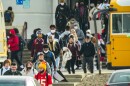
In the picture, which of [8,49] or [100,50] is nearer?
[8,49]

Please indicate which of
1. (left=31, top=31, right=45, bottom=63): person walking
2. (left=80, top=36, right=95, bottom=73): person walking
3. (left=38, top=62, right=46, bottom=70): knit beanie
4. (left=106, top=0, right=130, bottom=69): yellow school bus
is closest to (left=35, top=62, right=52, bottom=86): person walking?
(left=38, top=62, right=46, bottom=70): knit beanie

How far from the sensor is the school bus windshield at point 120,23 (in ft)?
120

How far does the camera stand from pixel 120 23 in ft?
120

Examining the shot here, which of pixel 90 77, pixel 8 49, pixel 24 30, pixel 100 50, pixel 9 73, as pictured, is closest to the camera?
pixel 9 73

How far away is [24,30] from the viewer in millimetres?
40938

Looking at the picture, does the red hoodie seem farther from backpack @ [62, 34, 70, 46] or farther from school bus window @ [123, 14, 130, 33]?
Result: school bus window @ [123, 14, 130, 33]

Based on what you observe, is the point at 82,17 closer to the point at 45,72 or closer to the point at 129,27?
the point at 129,27

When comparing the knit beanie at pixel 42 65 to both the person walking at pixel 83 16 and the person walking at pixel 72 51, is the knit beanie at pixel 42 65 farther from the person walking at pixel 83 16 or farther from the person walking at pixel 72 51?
Result: the person walking at pixel 83 16

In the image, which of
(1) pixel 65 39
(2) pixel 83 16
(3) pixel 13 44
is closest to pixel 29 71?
(3) pixel 13 44

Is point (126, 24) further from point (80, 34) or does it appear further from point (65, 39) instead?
point (65, 39)

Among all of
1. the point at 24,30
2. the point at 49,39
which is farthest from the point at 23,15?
the point at 49,39

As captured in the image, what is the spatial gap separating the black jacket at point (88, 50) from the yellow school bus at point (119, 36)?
86.0 inches

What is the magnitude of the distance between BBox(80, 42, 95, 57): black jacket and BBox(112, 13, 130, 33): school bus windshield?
305 cm

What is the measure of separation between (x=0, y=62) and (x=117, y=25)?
6.29m
